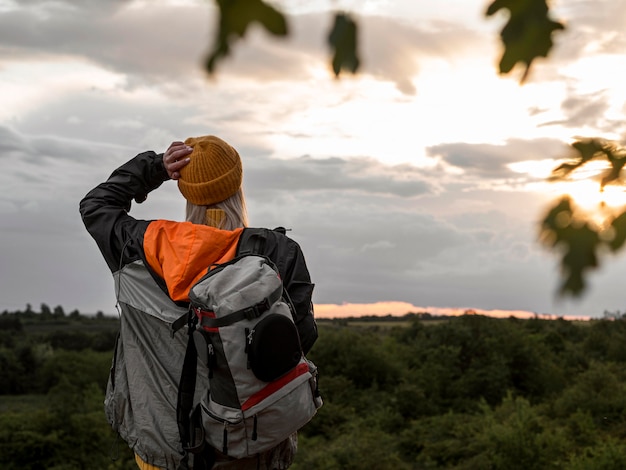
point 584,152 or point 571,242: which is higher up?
point 584,152

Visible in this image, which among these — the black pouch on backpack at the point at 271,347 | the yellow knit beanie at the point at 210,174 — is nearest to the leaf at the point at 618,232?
the black pouch on backpack at the point at 271,347

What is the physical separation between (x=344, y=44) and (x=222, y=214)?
1576 mm

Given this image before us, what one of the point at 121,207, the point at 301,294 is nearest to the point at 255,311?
the point at 301,294

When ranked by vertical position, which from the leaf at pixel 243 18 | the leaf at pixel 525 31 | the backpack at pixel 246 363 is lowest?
the backpack at pixel 246 363

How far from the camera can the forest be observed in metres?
10.3

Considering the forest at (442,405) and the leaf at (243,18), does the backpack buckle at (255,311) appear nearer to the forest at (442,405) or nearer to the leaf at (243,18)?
the leaf at (243,18)

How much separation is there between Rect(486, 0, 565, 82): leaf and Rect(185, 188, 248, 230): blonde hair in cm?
152

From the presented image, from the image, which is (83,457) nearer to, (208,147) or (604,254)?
(208,147)

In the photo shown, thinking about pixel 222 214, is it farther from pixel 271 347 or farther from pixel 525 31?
pixel 525 31

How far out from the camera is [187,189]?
2.70m

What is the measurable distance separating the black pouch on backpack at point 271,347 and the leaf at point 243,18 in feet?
4.59

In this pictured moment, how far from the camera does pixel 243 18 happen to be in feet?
3.31

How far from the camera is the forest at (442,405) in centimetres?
1029

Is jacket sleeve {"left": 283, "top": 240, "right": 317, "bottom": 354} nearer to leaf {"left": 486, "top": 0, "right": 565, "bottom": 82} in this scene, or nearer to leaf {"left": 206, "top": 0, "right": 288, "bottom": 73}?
leaf {"left": 486, "top": 0, "right": 565, "bottom": 82}
